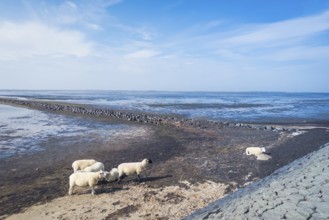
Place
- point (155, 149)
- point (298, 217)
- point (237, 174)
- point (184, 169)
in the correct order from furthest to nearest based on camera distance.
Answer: point (155, 149) < point (184, 169) < point (237, 174) < point (298, 217)

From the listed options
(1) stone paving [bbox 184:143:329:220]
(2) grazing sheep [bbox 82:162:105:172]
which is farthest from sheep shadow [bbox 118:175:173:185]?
(1) stone paving [bbox 184:143:329:220]

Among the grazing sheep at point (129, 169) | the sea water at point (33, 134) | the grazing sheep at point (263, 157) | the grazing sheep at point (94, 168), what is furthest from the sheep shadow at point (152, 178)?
the sea water at point (33, 134)

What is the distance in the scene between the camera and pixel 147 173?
12.8m

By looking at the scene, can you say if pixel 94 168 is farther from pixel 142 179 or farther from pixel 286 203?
pixel 286 203

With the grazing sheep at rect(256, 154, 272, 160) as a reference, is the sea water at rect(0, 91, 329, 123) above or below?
below

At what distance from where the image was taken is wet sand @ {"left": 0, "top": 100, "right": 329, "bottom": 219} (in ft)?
30.5

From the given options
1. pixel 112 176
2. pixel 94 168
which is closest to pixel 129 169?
pixel 112 176

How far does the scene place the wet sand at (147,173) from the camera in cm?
928

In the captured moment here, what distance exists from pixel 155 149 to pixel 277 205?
437 inches

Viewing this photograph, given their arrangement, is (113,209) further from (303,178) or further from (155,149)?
(155,149)

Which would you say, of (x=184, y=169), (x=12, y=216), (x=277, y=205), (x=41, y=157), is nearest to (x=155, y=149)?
(x=184, y=169)

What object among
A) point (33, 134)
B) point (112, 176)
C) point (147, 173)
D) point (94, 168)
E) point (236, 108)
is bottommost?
point (236, 108)

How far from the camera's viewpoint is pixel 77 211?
9.05 metres

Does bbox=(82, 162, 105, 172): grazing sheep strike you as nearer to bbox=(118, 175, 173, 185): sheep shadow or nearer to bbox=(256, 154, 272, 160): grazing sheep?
bbox=(118, 175, 173, 185): sheep shadow
